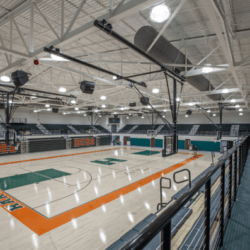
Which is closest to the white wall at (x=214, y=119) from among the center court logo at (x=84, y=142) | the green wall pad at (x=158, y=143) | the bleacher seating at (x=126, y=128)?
the bleacher seating at (x=126, y=128)

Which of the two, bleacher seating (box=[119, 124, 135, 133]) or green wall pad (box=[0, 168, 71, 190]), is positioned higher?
bleacher seating (box=[119, 124, 135, 133])

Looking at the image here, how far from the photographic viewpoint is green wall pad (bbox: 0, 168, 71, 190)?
329 inches

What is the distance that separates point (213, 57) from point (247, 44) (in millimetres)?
1437

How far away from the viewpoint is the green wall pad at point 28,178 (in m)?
8.35

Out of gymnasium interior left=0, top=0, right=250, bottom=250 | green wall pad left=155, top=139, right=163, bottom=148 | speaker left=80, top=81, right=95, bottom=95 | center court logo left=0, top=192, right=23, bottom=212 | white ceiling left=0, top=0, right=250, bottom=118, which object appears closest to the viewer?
gymnasium interior left=0, top=0, right=250, bottom=250

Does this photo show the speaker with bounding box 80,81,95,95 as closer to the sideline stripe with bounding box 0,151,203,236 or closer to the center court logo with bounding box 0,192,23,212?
the sideline stripe with bounding box 0,151,203,236

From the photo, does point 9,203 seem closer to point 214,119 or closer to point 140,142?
point 140,142

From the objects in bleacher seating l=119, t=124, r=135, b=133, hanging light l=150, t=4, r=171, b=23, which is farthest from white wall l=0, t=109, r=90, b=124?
hanging light l=150, t=4, r=171, b=23

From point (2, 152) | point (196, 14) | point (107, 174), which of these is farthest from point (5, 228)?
point (2, 152)

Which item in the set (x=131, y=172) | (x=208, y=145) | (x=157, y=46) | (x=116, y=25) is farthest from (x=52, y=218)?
(x=208, y=145)

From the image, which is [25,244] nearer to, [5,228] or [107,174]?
[5,228]

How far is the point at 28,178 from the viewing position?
9438mm

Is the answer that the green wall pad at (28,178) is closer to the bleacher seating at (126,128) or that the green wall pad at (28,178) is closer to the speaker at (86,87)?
the speaker at (86,87)

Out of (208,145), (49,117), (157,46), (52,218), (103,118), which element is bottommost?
(52,218)
